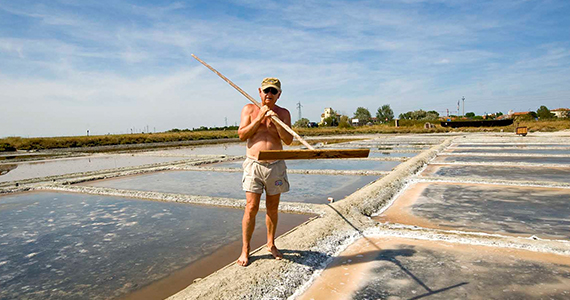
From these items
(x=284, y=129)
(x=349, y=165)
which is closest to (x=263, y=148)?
(x=284, y=129)

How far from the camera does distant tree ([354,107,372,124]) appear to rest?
95438 millimetres

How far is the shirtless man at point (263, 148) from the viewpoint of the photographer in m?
2.71

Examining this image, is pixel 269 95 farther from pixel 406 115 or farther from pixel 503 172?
pixel 406 115

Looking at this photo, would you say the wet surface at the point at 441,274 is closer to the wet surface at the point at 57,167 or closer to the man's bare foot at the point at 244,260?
the man's bare foot at the point at 244,260

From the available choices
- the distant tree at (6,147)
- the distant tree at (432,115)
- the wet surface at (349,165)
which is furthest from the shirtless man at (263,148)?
the distant tree at (432,115)

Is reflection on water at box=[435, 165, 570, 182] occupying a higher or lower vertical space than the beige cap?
lower

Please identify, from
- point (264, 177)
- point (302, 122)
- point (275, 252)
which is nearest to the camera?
point (264, 177)

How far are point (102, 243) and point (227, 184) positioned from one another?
12.8ft

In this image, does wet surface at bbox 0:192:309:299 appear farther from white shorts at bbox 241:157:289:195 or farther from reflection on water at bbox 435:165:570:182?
reflection on water at bbox 435:165:570:182

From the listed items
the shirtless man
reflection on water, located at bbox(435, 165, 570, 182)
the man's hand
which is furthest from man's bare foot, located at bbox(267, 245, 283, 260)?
reflection on water, located at bbox(435, 165, 570, 182)

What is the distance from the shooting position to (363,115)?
96500 millimetres

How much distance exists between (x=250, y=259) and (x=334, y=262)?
26.5 inches

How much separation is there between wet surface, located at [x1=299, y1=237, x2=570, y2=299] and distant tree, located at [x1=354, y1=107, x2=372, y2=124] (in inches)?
3700

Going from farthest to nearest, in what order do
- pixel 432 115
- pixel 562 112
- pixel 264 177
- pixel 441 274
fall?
pixel 562 112, pixel 432 115, pixel 264 177, pixel 441 274
